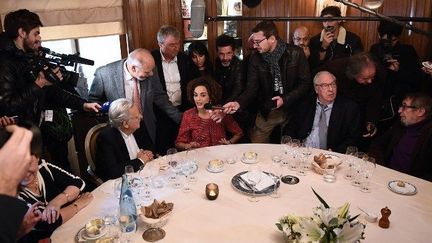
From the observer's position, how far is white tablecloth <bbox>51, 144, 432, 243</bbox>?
5.53 feet

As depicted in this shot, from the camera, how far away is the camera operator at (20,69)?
2.57m

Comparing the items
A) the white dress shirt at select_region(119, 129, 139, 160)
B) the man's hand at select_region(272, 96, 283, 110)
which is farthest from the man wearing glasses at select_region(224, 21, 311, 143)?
the white dress shirt at select_region(119, 129, 139, 160)

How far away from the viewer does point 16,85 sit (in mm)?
2633

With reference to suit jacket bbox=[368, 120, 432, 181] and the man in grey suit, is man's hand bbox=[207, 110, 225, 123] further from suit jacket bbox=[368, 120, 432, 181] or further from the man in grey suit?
suit jacket bbox=[368, 120, 432, 181]

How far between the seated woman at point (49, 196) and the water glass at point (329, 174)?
1.32 m

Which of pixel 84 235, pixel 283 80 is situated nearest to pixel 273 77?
pixel 283 80

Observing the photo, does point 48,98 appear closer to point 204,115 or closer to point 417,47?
point 204,115

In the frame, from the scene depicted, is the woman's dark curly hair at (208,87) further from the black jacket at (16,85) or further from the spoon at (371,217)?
the spoon at (371,217)

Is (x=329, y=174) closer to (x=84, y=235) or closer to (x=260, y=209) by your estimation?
(x=260, y=209)

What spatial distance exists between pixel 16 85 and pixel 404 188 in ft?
8.49

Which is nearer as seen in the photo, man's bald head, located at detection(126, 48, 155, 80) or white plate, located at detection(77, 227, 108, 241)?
white plate, located at detection(77, 227, 108, 241)

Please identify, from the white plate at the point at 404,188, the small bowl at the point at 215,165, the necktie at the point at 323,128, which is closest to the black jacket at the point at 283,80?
the necktie at the point at 323,128

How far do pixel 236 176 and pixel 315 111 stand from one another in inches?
46.0

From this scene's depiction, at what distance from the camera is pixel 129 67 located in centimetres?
312
